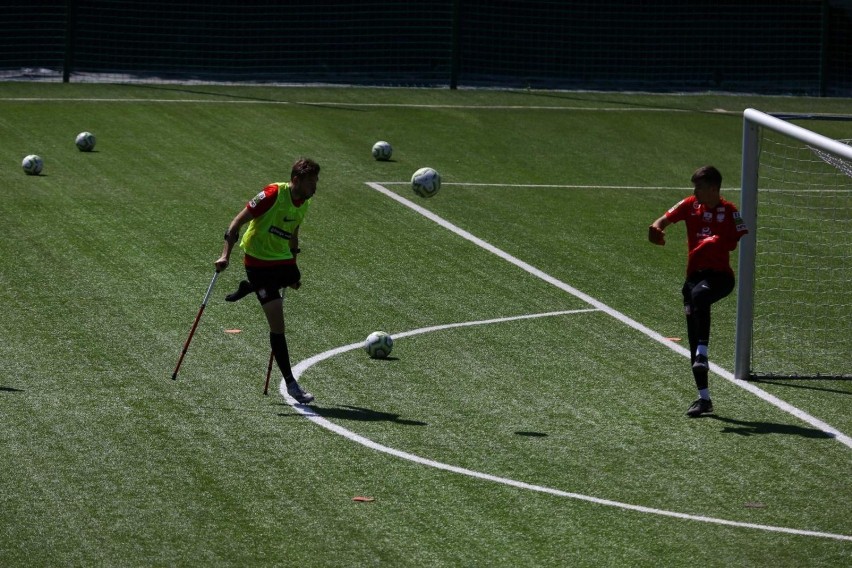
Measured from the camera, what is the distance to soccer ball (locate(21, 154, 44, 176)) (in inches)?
882

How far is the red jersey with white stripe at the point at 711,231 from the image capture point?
42.4 feet

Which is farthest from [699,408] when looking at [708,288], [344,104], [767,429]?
[344,104]

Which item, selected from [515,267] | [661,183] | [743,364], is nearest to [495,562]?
[743,364]

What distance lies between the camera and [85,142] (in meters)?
24.2

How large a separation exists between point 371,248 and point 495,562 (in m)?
10.5

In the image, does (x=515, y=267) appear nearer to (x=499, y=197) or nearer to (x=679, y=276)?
(x=679, y=276)

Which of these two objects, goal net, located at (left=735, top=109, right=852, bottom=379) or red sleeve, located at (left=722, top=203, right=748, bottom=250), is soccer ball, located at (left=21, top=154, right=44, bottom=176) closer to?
goal net, located at (left=735, top=109, right=852, bottom=379)

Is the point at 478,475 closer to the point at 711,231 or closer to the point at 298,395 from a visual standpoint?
the point at 298,395

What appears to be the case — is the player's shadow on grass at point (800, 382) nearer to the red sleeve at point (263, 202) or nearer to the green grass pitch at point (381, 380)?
the green grass pitch at point (381, 380)

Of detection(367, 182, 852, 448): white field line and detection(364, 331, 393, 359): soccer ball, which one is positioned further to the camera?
detection(364, 331, 393, 359): soccer ball

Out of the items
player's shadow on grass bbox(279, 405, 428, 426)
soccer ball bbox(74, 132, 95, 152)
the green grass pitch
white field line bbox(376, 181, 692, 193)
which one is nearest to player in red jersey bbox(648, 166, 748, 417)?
the green grass pitch

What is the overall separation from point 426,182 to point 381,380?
5848 mm

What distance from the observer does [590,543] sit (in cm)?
959

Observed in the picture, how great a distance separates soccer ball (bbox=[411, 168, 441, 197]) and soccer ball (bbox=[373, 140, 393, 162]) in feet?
18.0
